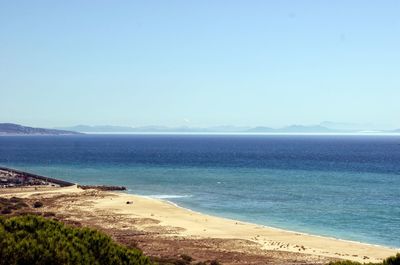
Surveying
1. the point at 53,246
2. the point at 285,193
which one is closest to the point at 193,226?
the point at 285,193

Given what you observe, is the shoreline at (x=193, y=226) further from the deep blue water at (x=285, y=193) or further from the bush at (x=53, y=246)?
the bush at (x=53, y=246)

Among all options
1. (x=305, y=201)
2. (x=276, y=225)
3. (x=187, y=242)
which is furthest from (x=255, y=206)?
(x=187, y=242)

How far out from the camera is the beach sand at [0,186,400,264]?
123 feet

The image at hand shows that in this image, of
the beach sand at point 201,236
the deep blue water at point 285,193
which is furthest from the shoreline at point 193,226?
the deep blue water at point 285,193

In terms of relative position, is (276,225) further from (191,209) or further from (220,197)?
(220,197)

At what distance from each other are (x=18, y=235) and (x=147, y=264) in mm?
5249

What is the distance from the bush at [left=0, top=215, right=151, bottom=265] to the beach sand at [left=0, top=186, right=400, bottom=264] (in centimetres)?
1581

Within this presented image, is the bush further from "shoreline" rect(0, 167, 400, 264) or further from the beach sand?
"shoreline" rect(0, 167, 400, 264)

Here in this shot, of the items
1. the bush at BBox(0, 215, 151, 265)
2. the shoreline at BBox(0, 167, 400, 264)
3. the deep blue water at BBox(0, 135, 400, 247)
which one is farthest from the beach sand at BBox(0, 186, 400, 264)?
the bush at BBox(0, 215, 151, 265)

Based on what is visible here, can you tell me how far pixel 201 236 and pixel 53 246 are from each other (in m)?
26.1

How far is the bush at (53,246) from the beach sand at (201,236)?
1581 centimetres

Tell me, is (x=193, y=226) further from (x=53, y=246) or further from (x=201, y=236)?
(x=53, y=246)

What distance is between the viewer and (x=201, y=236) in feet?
A: 148

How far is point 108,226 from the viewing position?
49125mm
